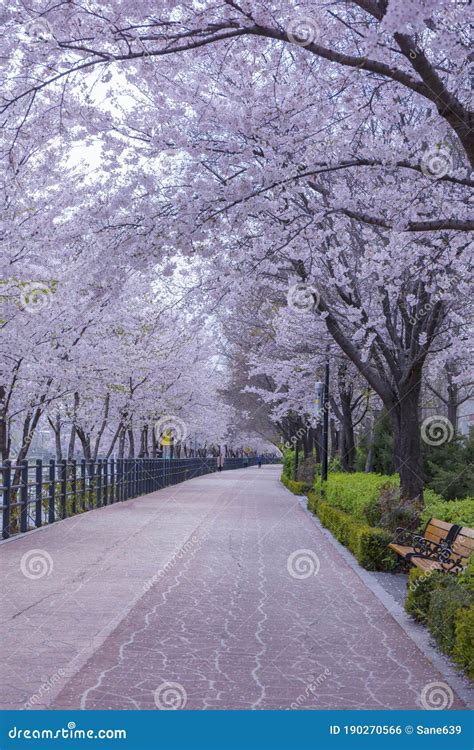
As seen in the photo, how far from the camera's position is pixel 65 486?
1941 cm

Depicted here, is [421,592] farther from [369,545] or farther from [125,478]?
[125,478]

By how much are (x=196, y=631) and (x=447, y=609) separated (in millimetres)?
2253

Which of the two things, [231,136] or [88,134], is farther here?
[88,134]

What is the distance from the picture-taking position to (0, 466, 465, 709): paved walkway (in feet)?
19.3

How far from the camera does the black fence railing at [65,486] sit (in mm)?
15379

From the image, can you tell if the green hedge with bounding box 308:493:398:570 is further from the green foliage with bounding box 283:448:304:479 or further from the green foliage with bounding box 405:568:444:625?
the green foliage with bounding box 283:448:304:479

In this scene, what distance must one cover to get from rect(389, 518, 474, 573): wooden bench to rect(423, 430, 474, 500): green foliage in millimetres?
4777

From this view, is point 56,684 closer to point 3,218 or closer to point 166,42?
point 166,42

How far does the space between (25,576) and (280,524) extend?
9849mm

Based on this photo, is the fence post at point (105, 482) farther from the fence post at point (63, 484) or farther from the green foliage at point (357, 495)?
the green foliage at point (357, 495)

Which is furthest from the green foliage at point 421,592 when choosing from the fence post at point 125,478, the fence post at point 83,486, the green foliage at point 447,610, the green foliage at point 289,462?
the green foliage at point 289,462

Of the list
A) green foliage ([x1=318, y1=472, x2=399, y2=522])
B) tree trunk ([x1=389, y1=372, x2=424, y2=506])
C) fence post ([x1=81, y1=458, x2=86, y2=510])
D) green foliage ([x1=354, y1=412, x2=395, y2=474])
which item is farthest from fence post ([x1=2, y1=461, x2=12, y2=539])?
green foliage ([x1=354, y1=412, x2=395, y2=474])

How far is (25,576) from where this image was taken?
434 inches

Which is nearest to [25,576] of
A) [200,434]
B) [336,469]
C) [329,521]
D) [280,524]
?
[329,521]
